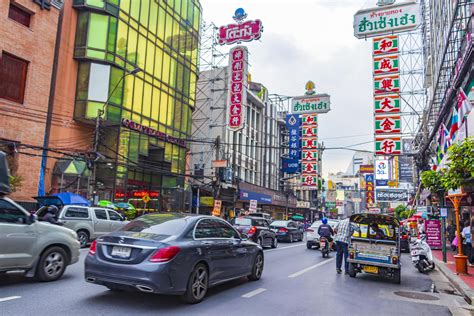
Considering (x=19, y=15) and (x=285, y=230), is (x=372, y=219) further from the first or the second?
(x=19, y=15)

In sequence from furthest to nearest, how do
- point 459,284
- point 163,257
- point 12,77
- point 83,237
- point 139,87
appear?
point 139,87, point 12,77, point 83,237, point 459,284, point 163,257

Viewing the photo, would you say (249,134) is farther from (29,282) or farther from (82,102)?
(29,282)

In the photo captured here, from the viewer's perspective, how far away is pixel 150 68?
29.1 metres

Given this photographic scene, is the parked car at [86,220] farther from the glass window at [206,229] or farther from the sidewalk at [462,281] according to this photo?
the sidewalk at [462,281]

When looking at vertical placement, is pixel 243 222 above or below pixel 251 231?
above

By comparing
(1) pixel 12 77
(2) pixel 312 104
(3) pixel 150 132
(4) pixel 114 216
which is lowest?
(4) pixel 114 216

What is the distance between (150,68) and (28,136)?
11.1m

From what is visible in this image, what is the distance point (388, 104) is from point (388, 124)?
3.67 feet

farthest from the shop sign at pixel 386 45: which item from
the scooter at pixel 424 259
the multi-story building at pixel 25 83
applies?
the multi-story building at pixel 25 83

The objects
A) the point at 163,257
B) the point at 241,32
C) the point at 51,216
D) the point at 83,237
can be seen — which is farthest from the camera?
the point at 241,32

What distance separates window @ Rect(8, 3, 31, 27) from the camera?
818 inches

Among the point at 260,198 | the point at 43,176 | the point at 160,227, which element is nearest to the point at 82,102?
the point at 43,176

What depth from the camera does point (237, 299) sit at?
729 centimetres

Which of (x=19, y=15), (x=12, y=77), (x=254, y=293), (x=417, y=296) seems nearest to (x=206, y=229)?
(x=254, y=293)
